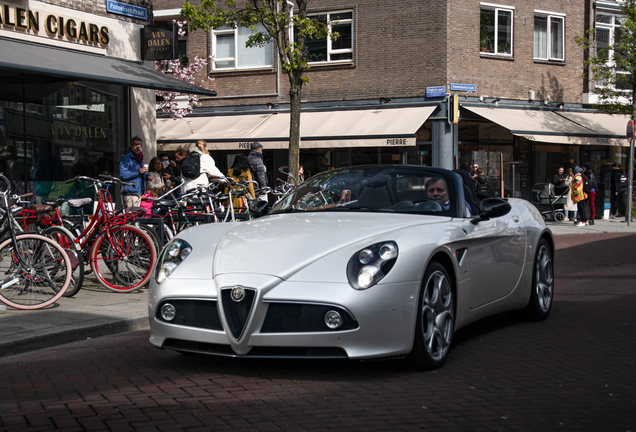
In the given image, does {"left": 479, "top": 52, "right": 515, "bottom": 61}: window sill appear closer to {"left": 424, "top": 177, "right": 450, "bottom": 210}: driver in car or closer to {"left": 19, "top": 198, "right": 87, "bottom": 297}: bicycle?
{"left": 19, "top": 198, "right": 87, "bottom": 297}: bicycle

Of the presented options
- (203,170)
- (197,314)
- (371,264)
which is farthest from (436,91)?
(197,314)

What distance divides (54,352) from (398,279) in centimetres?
283

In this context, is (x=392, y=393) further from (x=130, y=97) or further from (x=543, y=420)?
(x=130, y=97)

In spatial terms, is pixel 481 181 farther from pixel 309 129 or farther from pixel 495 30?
pixel 309 129

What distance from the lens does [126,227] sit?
27.0ft

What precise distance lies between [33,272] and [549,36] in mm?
22207

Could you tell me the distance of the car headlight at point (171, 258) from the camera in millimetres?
4938

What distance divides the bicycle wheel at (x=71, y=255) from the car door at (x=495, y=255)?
161 inches

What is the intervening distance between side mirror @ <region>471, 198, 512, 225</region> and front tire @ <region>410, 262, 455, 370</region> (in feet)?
2.79

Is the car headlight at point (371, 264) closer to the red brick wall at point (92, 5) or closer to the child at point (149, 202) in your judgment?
the child at point (149, 202)

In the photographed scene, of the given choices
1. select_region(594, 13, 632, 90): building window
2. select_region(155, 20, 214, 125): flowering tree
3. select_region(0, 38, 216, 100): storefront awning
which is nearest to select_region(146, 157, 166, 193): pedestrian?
select_region(0, 38, 216, 100): storefront awning

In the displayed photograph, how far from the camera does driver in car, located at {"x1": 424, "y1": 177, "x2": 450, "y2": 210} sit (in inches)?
225

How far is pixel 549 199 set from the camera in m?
24.6

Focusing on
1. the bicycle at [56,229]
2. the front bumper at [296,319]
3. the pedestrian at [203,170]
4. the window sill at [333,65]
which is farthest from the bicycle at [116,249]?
the window sill at [333,65]
